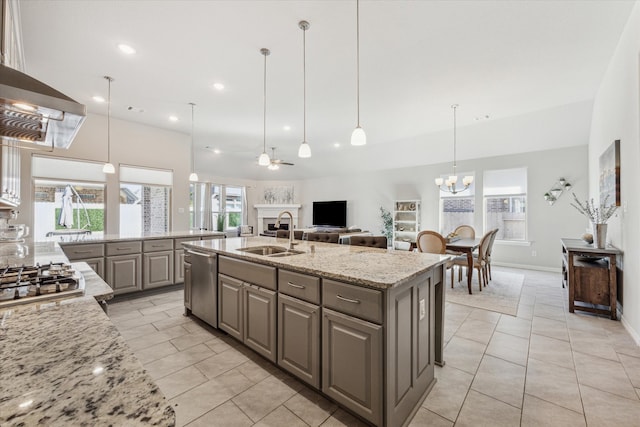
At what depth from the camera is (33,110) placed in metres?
1.28

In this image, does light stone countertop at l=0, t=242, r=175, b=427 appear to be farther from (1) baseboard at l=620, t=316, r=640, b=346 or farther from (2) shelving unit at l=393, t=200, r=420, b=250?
(2) shelving unit at l=393, t=200, r=420, b=250

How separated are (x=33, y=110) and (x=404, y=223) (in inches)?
304

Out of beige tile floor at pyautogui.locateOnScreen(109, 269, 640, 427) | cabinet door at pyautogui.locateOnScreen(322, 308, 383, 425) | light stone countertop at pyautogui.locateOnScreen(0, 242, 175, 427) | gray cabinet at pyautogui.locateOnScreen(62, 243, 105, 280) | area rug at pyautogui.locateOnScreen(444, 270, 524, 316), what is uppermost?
light stone countertop at pyautogui.locateOnScreen(0, 242, 175, 427)

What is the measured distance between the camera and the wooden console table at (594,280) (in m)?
3.10

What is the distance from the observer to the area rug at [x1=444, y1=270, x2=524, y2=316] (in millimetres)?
3605

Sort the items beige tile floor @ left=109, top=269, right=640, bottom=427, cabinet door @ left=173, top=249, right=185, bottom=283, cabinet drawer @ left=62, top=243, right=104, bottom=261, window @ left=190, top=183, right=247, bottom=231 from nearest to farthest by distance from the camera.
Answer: beige tile floor @ left=109, top=269, right=640, bottom=427 → cabinet drawer @ left=62, top=243, right=104, bottom=261 → cabinet door @ left=173, top=249, right=185, bottom=283 → window @ left=190, top=183, right=247, bottom=231

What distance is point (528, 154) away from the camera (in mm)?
6016

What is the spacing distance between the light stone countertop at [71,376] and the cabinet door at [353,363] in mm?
1112

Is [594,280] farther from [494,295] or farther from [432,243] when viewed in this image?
[432,243]

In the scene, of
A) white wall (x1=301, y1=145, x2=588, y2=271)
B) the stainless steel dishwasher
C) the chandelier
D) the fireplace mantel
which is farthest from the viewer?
the fireplace mantel

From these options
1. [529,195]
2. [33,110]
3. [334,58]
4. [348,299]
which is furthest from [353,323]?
[529,195]

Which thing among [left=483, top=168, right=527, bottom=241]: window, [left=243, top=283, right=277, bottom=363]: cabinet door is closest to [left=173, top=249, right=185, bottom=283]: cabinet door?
[left=243, top=283, right=277, bottom=363]: cabinet door

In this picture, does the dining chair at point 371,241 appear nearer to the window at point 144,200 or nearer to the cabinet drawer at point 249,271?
the cabinet drawer at point 249,271

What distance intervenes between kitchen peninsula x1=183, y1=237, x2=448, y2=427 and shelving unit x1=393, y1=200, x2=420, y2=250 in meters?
5.77
